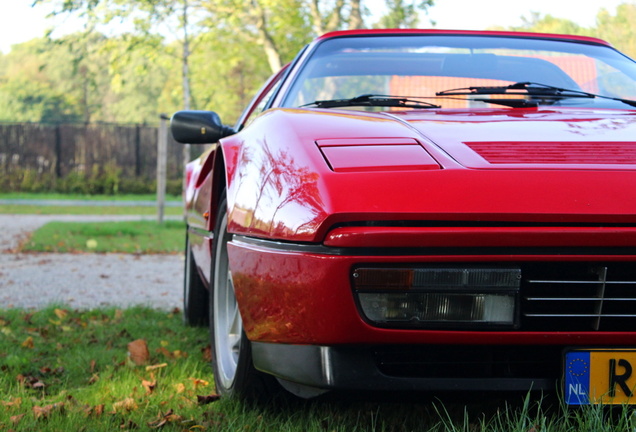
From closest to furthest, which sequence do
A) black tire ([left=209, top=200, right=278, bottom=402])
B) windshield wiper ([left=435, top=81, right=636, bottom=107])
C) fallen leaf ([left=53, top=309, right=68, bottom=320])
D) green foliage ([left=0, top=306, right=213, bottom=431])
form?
black tire ([left=209, top=200, right=278, bottom=402]) < green foliage ([left=0, top=306, right=213, bottom=431]) < windshield wiper ([left=435, top=81, right=636, bottom=107]) < fallen leaf ([left=53, top=309, right=68, bottom=320])

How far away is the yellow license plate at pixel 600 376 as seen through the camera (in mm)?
1991

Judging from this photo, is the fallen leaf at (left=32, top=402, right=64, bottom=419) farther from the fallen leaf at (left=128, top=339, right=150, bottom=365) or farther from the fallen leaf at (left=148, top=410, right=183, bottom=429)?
the fallen leaf at (left=128, top=339, right=150, bottom=365)

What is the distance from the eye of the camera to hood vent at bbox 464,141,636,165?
2.10m

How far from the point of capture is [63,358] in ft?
12.7

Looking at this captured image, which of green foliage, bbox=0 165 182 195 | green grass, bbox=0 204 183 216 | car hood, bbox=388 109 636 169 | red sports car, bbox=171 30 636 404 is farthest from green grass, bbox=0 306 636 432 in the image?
green foliage, bbox=0 165 182 195

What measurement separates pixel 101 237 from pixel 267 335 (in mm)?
9349

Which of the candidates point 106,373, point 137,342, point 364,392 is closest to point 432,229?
point 364,392

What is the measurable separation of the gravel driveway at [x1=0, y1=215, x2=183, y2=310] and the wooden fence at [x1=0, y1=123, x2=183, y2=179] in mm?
16046

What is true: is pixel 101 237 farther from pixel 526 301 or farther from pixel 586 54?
pixel 526 301

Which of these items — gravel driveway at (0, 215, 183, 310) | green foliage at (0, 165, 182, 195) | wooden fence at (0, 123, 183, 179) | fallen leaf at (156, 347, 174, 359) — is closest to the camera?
fallen leaf at (156, 347, 174, 359)

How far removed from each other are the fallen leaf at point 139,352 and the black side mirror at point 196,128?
113 centimetres

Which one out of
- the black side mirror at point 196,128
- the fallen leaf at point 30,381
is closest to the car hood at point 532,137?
the black side mirror at point 196,128

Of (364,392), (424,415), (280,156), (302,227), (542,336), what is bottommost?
(424,415)

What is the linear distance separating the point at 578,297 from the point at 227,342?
1402 millimetres
